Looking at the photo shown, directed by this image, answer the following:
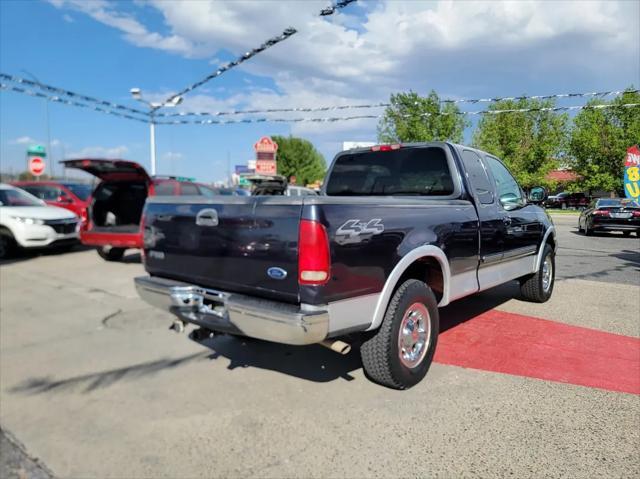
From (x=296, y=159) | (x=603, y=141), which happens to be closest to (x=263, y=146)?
(x=603, y=141)

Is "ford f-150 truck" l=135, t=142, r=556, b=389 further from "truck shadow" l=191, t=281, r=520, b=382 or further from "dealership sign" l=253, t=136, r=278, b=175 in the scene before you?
"dealership sign" l=253, t=136, r=278, b=175

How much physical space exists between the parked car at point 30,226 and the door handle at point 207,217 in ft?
28.5

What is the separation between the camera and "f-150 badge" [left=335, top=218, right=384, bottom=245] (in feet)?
9.25

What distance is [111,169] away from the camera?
27.4ft

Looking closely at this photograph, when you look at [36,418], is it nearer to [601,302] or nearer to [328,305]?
[328,305]

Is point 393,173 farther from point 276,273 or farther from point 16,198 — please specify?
point 16,198

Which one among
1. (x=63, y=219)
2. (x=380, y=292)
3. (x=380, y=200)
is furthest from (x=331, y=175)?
(x=63, y=219)

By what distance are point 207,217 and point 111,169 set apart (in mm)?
5967

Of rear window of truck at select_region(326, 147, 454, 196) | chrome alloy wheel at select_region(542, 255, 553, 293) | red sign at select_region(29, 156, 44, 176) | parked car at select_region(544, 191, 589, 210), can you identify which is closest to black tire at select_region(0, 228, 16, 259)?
rear window of truck at select_region(326, 147, 454, 196)

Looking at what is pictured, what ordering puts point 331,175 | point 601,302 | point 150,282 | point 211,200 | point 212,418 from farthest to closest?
1. point 601,302
2. point 331,175
3. point 150,282
4. point 211,200
5. point 212,418

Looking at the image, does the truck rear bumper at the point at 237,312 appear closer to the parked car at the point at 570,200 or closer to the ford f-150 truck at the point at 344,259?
the ford f-150 truck at the point at 344,259

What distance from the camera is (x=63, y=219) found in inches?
422

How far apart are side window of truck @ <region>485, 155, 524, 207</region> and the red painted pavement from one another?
4.53ft

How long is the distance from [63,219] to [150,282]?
844 centimetres
